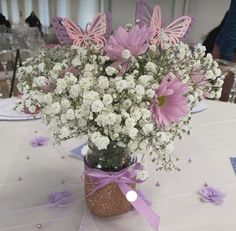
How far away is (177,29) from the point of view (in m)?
0.67

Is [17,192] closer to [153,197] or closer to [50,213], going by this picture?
[50,213]

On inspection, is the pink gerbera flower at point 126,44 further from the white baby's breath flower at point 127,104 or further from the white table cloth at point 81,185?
the white table cloth at point 81,185

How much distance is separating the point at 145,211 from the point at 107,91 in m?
0.29

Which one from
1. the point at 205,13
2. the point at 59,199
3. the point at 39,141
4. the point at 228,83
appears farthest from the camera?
the point at 205,13

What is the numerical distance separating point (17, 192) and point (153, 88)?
0.47m

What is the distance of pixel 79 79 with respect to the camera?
0.60 metres

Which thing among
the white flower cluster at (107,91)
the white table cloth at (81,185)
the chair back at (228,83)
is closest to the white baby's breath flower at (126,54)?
the white flower cluster at (107,91)

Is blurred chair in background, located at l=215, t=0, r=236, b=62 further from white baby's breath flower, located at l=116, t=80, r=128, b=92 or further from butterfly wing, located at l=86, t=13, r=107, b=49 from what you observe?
white baby's breath flower, located at l=116, t=80, r=128, b=92

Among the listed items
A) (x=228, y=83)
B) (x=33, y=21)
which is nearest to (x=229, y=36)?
(x=228, y=83)

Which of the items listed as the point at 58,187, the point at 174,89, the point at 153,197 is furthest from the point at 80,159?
the point at 174,89

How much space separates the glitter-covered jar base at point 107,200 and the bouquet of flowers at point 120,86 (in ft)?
0.44

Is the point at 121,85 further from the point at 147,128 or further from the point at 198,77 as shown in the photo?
the point at 198,77

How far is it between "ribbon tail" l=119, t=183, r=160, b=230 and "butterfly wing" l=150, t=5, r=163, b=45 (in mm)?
312

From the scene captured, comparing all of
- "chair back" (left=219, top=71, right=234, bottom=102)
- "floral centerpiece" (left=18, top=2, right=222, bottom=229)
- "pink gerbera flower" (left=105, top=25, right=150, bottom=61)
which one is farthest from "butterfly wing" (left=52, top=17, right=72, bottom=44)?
"chair back" (left=219, top=71, right=234, bottom=102)
